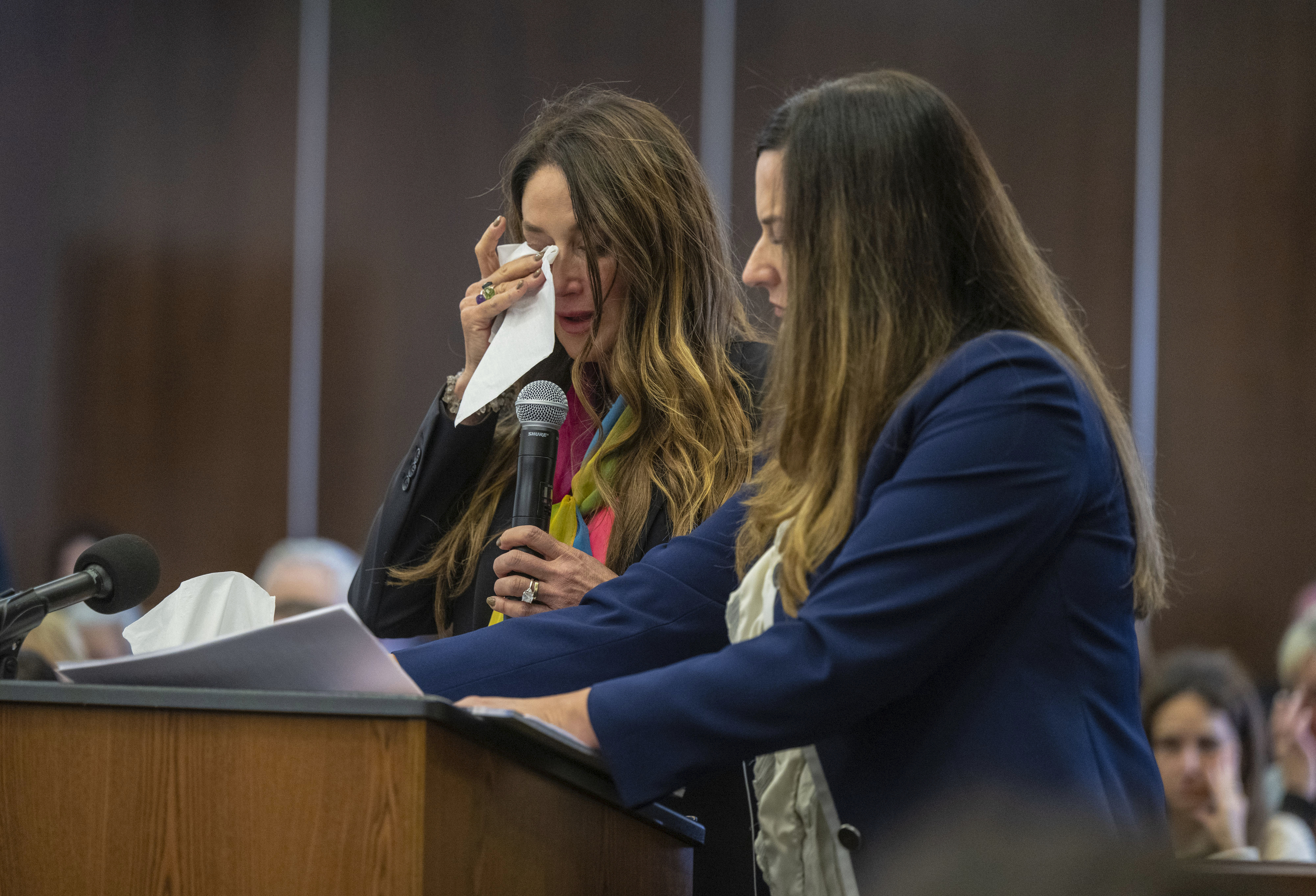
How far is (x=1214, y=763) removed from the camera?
2850mm

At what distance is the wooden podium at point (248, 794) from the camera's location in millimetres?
899

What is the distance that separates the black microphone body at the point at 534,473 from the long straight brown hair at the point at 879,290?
19.2 inches

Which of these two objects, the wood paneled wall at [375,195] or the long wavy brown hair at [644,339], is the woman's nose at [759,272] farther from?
the wood paneled wall at [375,195]

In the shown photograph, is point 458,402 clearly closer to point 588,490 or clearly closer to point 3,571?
point 588,490

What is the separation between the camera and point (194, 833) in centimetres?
93

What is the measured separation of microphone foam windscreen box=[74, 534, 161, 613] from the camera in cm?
125

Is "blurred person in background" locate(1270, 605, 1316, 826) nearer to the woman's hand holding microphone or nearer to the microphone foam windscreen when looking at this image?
the woman's hand holding microphone

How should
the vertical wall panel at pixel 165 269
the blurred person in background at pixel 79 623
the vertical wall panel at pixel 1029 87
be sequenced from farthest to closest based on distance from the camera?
the vertical wall panel at pixel 165 269, the vertical wall panel at pixel 1029 87, the blurred person in background at pixel 79 623

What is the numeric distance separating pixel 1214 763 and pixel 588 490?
169 centimetres

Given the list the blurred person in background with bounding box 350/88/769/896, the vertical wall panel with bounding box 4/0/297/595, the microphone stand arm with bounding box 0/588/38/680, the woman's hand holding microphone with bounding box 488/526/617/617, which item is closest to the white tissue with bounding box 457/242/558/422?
the blurred person in background with bounding box 350/88/769/896

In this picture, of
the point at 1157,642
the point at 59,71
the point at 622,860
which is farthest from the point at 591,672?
the point at 59,71

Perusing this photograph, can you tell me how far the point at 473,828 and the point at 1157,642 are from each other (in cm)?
375

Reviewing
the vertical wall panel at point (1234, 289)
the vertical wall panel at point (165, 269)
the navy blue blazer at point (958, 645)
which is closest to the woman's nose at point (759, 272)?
the navy blue blazer at point (958, 645)

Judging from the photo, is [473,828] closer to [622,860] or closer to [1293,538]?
[622,860]
